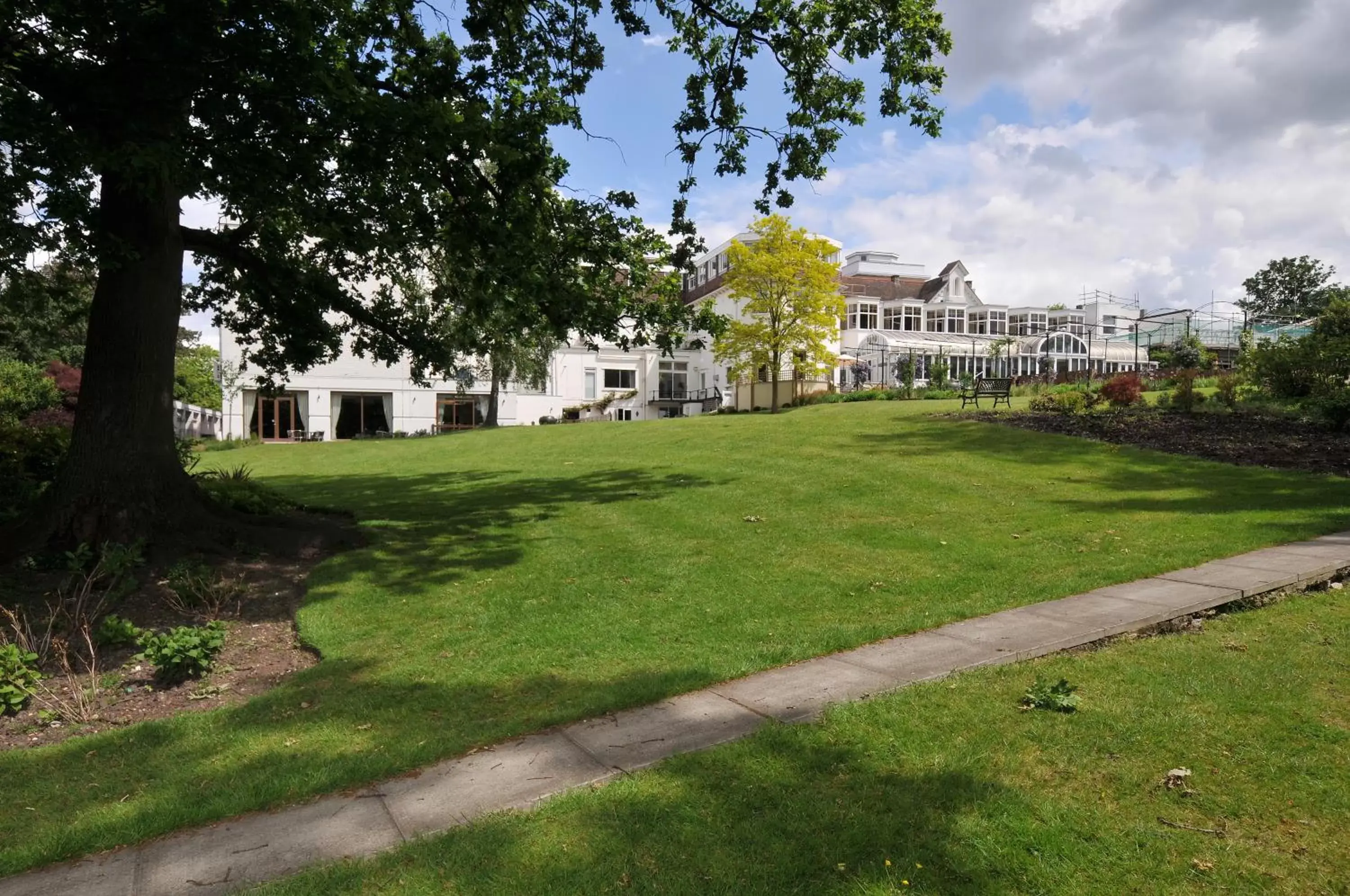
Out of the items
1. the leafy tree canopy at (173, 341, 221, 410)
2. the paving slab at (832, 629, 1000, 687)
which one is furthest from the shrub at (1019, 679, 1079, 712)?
the leafy tree canopy at (173, 341, 221, 410)

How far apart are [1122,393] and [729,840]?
21131 millimetres

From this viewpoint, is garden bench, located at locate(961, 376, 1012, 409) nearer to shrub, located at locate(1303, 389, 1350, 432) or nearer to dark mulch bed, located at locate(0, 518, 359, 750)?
shrub, located at locate(1303, 389, 1350, 432)

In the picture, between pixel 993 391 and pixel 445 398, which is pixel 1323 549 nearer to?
pixel 993 391

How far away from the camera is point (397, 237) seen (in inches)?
374

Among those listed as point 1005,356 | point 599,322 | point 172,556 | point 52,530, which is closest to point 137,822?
point 172,556

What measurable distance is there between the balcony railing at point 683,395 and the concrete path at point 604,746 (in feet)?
161

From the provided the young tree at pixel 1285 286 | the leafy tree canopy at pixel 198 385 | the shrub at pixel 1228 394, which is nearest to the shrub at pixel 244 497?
the shrub at pixel 1228 394

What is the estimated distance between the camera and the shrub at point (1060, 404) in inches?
814

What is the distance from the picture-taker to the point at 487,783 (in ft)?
13.6

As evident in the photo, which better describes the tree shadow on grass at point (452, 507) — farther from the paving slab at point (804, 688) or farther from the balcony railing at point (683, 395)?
the balcony railing at point (683, 395)

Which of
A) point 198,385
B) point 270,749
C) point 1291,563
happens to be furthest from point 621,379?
point 270,749

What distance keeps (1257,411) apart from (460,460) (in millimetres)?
20100

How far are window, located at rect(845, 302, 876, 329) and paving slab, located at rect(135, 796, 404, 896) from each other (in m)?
57.3

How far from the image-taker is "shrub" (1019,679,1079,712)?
4.45 metres
